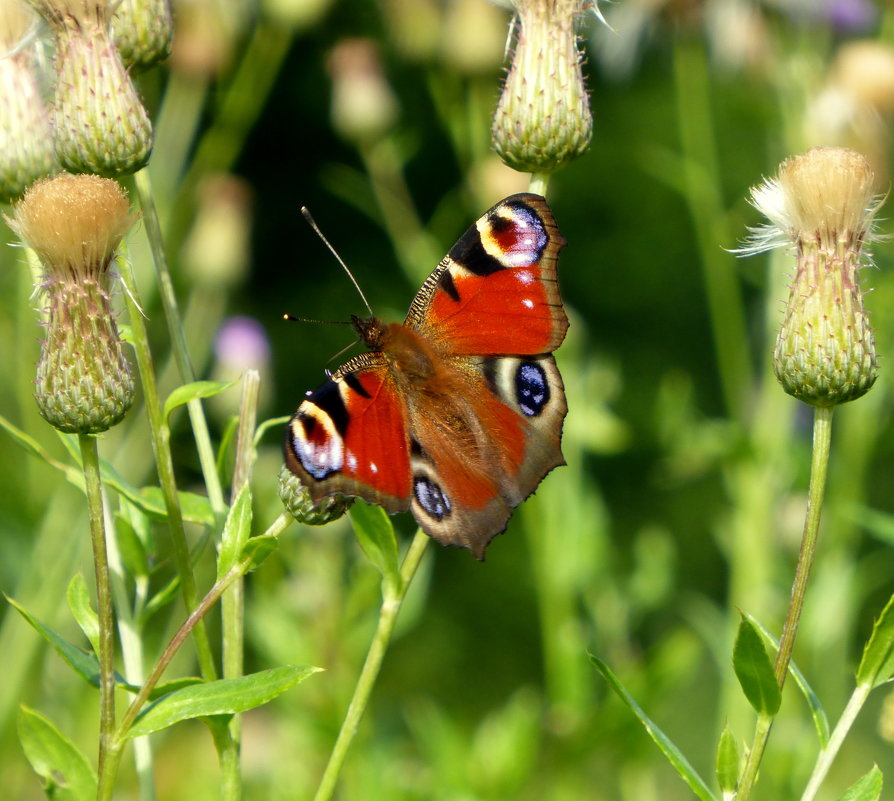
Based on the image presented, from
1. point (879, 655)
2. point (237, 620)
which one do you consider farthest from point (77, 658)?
point (879, 655)

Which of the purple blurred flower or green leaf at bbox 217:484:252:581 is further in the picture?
the purple blurred flower

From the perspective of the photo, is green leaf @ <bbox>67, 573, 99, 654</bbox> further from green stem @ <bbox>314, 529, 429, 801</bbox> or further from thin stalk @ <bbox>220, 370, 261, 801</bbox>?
green stem @ <bbox>314, 529, 429, 801</bbox>

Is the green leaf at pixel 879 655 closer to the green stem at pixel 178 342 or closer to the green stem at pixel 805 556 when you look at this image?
the green stem at pixel 805 556

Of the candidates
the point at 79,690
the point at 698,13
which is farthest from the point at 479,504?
the point at 698,13

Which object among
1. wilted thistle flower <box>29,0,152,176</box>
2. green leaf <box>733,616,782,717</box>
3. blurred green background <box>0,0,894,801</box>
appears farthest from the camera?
blurred green background <box>0,0,894,801</box>

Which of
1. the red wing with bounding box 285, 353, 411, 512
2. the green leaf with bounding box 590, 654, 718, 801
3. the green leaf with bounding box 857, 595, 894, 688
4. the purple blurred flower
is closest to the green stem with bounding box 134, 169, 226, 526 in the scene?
the red wing with bounding box 285, 353, 411, 512

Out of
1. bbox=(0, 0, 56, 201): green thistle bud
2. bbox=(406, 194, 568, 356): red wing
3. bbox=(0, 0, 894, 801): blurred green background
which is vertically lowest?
bbox=(0, 0, 894, 801): blurred green background

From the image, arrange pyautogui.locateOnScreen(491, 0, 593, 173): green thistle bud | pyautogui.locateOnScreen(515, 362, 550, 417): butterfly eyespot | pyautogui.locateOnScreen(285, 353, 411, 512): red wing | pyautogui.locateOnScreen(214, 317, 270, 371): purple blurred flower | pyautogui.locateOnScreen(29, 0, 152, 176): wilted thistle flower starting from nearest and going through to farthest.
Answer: pyautogui.locateOnScreen(285, 353, 411, 512): red wing → pyautogui.locateOnScreen(29, 0, 152, 176): wilted thistle flower → pyautogui.locateOnScreen(491, 0, 593, 173): green thistle bud → pyautogui.locateOnScreen(515, 362, 550, 417): butterfly eyespot → pyautogui.locateOnScreen(214, 317, 270, 371): purple blurred flower
